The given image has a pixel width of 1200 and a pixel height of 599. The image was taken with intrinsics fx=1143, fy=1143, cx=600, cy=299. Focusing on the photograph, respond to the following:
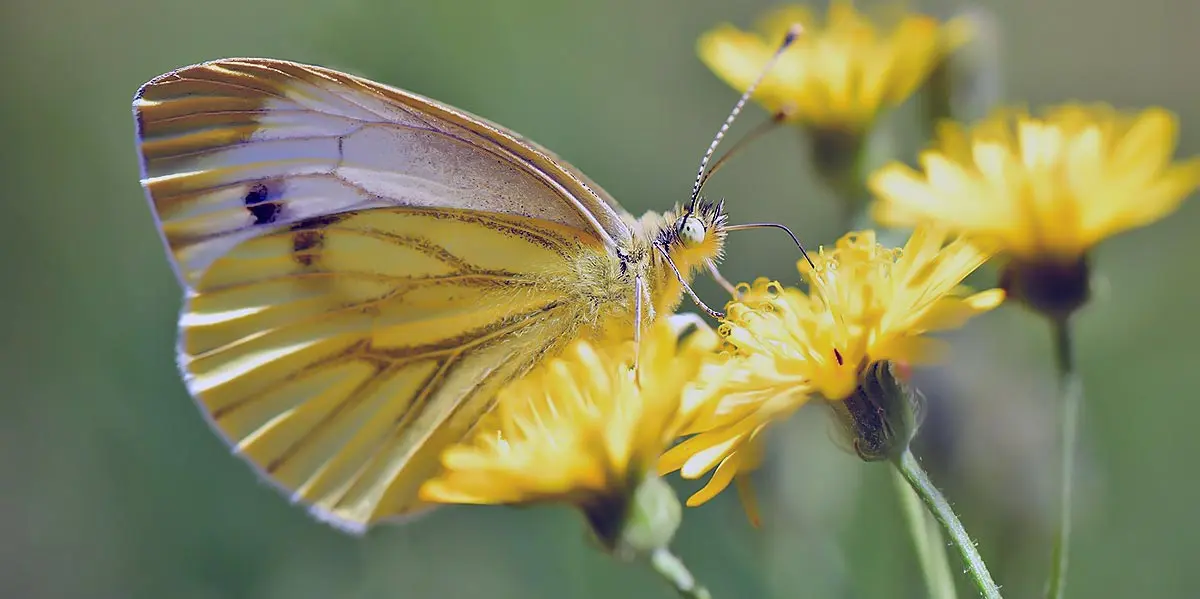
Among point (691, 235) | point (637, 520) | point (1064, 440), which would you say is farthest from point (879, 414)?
point (691, 235)

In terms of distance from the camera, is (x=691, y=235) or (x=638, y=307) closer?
(x=638, y=307)

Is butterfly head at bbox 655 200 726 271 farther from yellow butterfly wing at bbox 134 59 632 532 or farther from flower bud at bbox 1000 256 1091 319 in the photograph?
flower bud at bbox 1000 256 1091 319

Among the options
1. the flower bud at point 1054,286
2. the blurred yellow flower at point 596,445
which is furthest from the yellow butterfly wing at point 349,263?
the flower bud at point 1054,286

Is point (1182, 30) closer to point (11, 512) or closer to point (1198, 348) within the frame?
point (1198, 348)

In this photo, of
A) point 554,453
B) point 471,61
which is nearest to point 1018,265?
point 554,453

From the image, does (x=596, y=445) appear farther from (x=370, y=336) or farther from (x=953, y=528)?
(x=370, y=336)

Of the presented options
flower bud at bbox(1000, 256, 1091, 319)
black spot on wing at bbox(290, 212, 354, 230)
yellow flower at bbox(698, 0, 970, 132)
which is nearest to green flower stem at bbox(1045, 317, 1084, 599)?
flower bud at bbox(1000, 256, 1091, 319)
